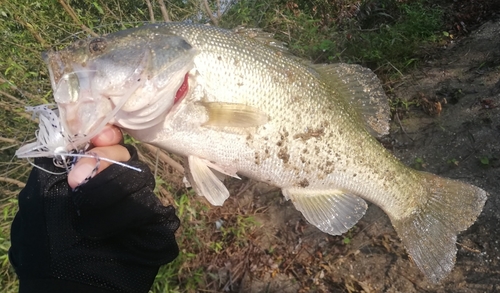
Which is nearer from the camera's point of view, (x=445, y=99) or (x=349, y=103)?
(x=349, y=103)

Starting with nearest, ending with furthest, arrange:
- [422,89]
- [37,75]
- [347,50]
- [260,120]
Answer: [260,120]
[37,75]
[422,89]
[347,50]

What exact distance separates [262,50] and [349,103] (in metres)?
0.66

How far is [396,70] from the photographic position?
4418 millimetres

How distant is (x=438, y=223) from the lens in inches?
92.3

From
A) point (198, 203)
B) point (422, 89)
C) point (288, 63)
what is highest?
point (288, 63)

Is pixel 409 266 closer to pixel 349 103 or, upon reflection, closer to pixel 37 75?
pixel 349 103

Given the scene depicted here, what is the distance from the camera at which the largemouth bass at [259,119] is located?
63.7 inches

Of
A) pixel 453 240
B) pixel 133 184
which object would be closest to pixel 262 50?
pixel 133 184

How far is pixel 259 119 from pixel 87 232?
0.96 metres

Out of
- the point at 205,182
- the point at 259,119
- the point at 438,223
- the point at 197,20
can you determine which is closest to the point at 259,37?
the point at 259,119

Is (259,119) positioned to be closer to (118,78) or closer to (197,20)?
(118,78)

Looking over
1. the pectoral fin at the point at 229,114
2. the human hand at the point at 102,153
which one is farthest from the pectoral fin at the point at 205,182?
the human hand at the point at 102,153

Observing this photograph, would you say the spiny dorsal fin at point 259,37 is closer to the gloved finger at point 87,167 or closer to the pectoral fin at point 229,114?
the pectoral fin at point 229,114

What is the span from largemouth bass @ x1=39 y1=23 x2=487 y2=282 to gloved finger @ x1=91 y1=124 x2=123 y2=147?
5cm
